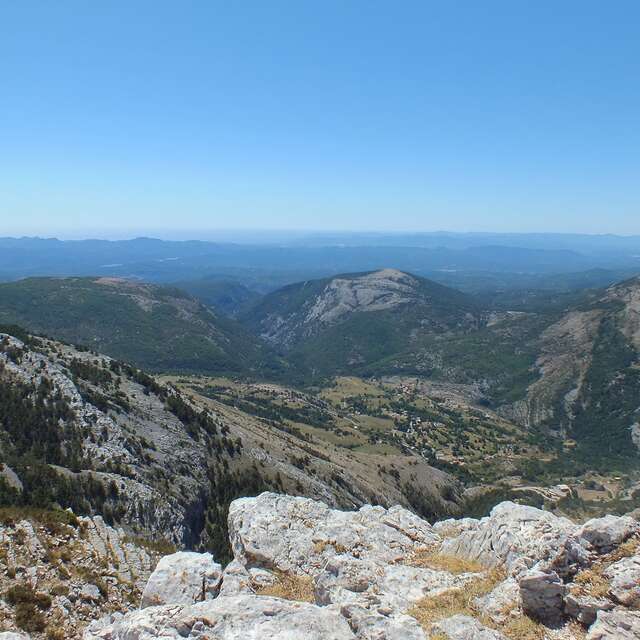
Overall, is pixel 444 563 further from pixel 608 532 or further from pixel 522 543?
pixel 608 532

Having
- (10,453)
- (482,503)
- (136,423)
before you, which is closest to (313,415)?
(482,503)

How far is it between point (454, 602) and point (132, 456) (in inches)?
1854


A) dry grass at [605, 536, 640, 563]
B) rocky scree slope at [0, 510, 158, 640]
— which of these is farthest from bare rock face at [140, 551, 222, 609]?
dry grass at [605, 536, 640, 563]

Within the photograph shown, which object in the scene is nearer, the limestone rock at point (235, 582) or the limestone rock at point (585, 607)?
the limestone rock at point (585, 607)

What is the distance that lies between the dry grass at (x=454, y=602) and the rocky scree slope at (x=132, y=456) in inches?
1204

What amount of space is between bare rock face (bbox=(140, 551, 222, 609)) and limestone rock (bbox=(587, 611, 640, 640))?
1321cm

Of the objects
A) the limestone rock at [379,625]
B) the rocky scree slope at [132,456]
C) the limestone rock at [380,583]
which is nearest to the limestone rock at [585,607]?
the limestone rock at [379,625]

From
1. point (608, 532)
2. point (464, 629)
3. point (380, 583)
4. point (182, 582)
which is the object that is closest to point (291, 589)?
point (380, 583)

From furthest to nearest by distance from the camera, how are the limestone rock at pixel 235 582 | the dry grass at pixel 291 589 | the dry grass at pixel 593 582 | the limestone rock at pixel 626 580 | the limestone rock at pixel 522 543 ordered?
the dry grass at pixel 291 589 < the limestone rock at pixel 235 582 < the limestone rock at pixel 522 543 < the dry grass at pixel 593 582 < the limestone rock at pixel 626 580

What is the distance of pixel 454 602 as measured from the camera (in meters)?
16.6

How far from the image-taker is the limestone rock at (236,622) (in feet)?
42.5

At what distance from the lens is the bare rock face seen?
17.2 meters

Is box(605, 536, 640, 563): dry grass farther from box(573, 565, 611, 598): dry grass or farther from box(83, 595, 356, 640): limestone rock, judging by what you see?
box(83, 595, 356, 640): limestone rock

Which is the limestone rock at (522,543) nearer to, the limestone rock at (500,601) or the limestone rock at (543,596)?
the limestone rock at (543,596)
